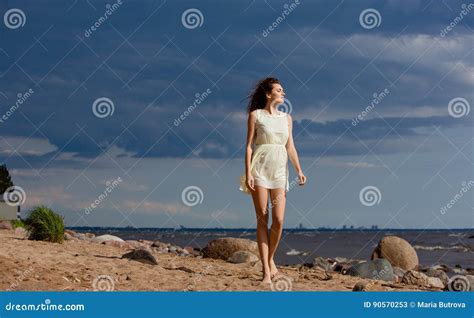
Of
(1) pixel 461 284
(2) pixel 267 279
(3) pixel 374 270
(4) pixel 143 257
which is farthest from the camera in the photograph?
(3) pixel 374 270

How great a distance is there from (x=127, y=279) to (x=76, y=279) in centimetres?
65

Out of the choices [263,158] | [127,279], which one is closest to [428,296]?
[263,158]

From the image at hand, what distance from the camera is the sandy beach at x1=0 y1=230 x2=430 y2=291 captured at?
852cm

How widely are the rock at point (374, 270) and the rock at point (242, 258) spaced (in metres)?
1.67

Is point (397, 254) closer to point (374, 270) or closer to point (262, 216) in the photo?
point (374, 270)

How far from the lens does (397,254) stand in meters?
16.8

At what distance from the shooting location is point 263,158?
8367mm

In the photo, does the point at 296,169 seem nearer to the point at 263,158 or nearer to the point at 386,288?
the point at 263,158

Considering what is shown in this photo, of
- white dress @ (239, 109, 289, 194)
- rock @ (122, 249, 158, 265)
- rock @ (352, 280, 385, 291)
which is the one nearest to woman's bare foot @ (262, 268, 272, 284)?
white dress @ (239, 109, 289, 194)

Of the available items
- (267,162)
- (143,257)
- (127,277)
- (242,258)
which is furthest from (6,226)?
(267,162)

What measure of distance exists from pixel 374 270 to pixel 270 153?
452cm

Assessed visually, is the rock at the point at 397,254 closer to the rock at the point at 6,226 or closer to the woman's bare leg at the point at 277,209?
the woman's bare leg at the point at 277,209

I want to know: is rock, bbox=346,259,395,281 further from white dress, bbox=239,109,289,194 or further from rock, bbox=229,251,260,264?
white dress, bbox=239,109,289,194

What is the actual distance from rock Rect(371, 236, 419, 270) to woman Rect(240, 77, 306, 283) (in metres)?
8.79
